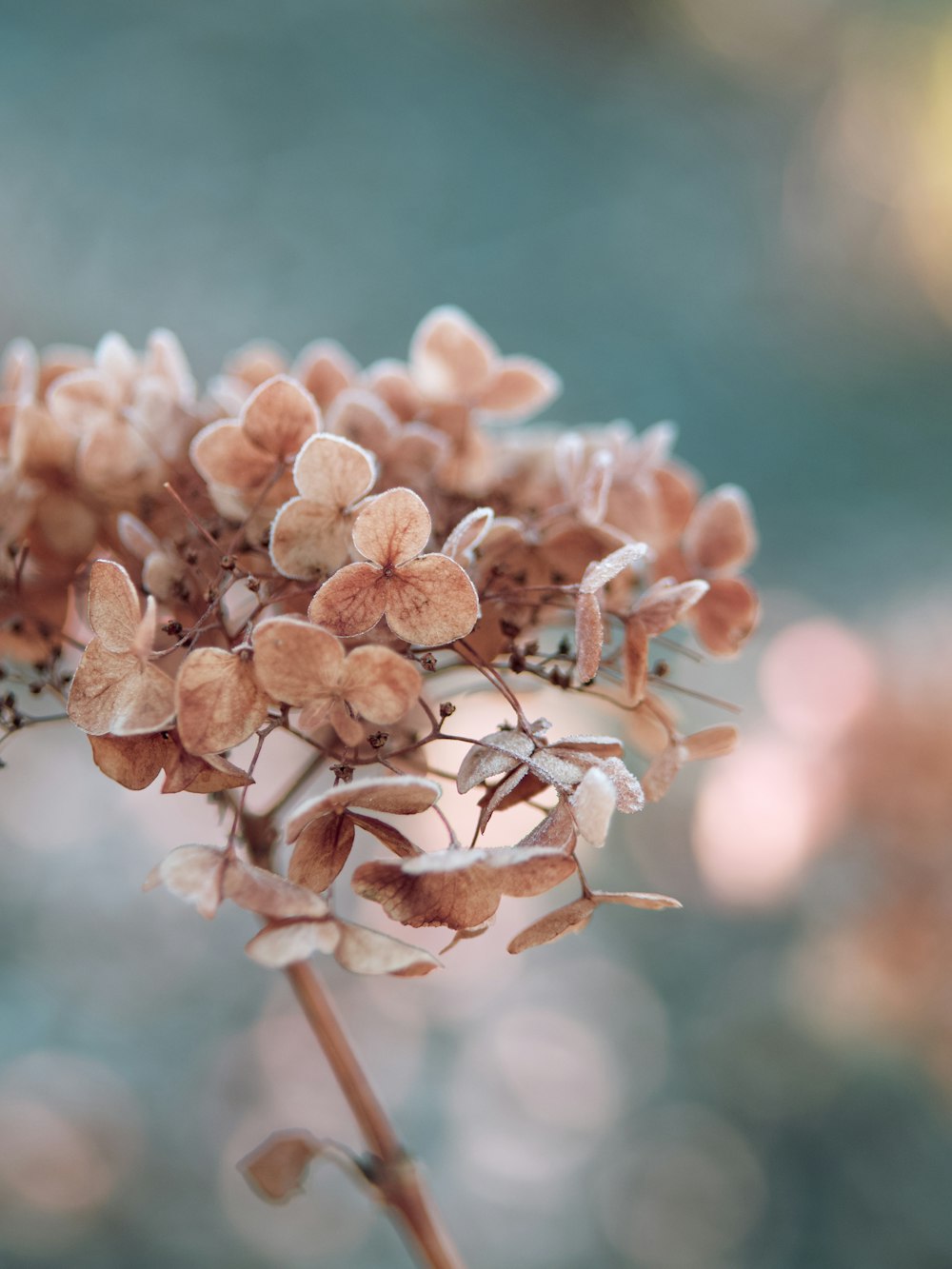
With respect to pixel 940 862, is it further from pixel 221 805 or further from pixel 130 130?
pixel 130 130

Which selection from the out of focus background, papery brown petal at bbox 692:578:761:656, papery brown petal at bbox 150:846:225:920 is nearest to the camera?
papery brown petal at bbox 150:846:225:920

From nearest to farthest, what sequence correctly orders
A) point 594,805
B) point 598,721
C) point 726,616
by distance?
point 594,805, point 726,616, point 598,721

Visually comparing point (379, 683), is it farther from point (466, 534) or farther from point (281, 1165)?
point (281, 1165)

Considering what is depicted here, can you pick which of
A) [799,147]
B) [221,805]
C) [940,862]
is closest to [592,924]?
[940,862]

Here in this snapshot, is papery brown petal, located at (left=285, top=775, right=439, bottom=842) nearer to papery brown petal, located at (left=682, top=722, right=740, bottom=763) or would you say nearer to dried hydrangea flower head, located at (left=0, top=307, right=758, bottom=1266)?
dried hydrangea flower head, located at (left=0, top=307, right=758, bottom=1266)

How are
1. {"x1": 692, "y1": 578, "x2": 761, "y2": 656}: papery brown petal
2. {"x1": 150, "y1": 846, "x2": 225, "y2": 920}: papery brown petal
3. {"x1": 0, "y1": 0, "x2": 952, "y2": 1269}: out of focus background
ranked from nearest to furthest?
{"x1": 150, "y1": 846, "x2": 225, "y2": 920}: papery brown petal, {"x1": 692, "y1": 578, "x2": 761, "y2": 656}: papery brown petal, {"x1": 0, "y1": 0, "x2": 952, "y2": 1269}: out of focus background

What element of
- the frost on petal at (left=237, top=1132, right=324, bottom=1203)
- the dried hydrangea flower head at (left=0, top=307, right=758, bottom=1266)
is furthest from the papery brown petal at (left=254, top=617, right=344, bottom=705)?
the frost on petal at (left=237, top=1132, right=324, bottom=1203)

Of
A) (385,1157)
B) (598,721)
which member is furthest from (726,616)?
(598,721)
